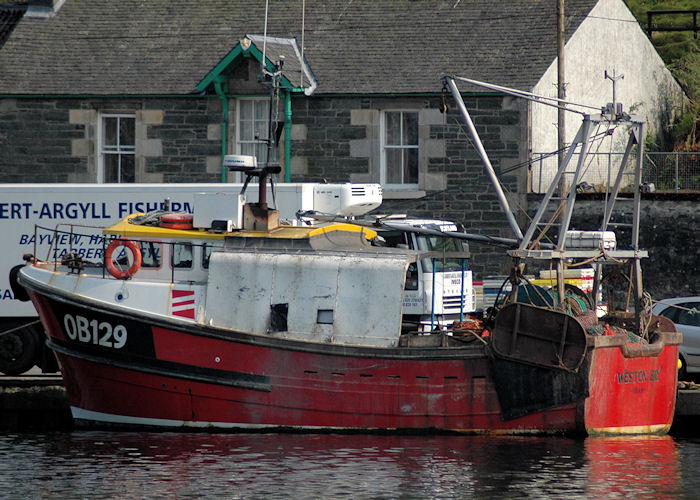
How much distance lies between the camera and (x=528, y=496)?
1352 cm

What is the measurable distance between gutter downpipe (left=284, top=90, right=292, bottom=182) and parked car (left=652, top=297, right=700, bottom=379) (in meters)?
9.33

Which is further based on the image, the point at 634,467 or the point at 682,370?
the point at 682,370

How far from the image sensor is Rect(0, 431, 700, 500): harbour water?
13836 millimetres

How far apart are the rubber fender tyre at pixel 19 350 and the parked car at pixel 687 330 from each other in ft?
34.0

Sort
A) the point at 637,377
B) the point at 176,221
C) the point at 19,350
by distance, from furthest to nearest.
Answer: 1. the point at 19,350
2. the point at 176,221
3. the point at 637,377

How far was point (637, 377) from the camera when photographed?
56.5ft

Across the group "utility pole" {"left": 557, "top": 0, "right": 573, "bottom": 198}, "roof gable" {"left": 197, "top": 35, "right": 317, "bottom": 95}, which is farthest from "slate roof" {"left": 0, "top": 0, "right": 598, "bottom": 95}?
"utility pole" {"left": 557, "top": 0, "right": 573, "bottom": 198}

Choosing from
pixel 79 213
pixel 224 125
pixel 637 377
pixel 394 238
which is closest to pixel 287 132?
pixel 224 125

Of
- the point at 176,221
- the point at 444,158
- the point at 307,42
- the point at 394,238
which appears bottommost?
the point at 394,238

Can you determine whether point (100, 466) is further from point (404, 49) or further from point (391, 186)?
point (404, 49)

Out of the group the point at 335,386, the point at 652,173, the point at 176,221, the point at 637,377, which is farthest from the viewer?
the point at 652,173

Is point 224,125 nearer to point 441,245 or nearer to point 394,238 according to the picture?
point 394,238

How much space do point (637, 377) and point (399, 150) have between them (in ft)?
36.5

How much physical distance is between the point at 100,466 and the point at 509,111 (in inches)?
547
